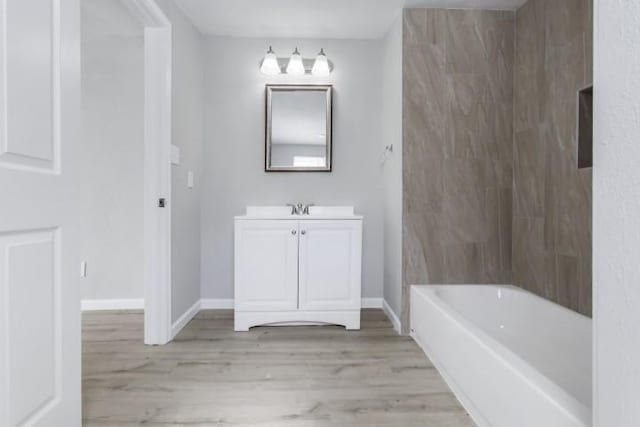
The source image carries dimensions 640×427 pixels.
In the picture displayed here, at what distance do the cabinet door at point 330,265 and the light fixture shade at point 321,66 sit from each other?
1225 millimetres

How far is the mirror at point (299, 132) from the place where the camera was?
→ 10.4ft

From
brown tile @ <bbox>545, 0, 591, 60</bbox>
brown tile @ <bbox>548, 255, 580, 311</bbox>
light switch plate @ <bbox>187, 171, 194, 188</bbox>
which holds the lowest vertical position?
brown tile @ <bbox>548, 255, 580, 311</bbox>

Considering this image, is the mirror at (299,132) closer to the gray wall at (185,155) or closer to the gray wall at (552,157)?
the gray wall at (185,155)

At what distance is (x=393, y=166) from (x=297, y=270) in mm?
1019

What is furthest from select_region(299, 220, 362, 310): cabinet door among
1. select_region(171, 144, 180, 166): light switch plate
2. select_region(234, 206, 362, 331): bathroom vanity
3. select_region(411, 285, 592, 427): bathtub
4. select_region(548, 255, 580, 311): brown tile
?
select_region(548, 255, 580, 311): brown tile

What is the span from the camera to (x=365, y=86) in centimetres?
321

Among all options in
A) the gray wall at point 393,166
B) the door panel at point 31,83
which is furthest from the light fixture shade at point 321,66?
the door panel at point 31,83

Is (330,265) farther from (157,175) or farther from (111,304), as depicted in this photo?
(111,304)

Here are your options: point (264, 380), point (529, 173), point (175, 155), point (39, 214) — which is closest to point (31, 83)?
point (39, 214)

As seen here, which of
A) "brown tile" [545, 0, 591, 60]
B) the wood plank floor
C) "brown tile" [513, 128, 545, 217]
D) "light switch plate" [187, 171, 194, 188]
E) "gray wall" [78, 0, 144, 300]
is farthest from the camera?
"gray wall" [78, 0, 144, 300]

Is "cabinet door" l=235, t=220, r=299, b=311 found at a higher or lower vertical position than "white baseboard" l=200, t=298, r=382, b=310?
higher

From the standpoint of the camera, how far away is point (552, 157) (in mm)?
2238

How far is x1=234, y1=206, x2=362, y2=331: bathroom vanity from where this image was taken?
2674 mm

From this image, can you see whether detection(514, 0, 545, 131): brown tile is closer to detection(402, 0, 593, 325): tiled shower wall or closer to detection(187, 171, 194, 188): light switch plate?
detection(402, 0, 593, 325): tiled shower wall
